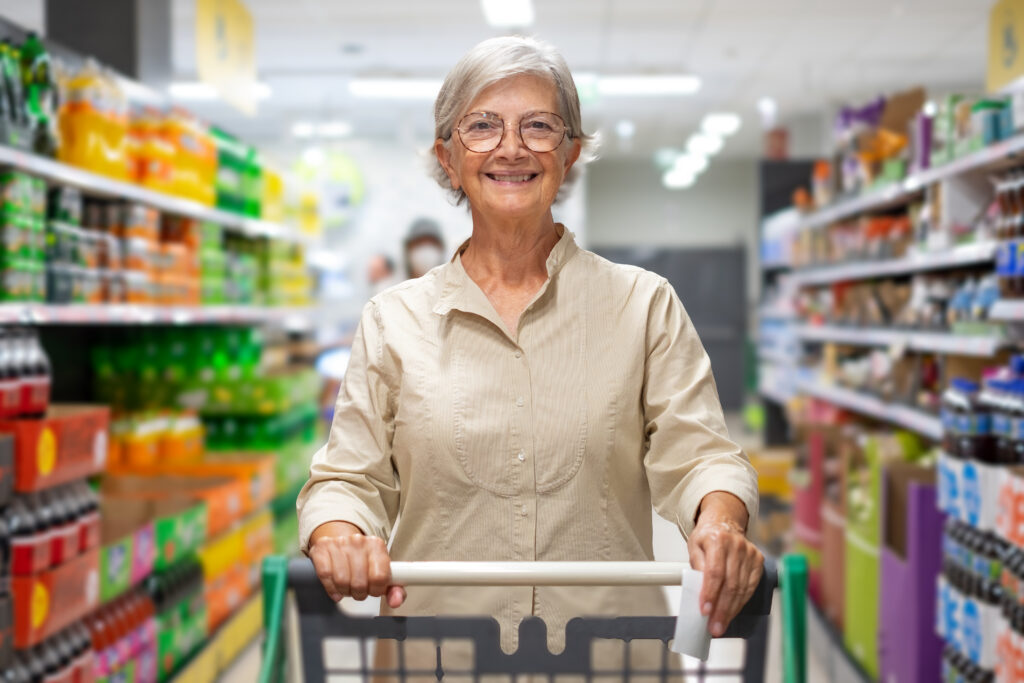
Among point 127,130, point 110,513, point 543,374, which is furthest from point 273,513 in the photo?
point 543,374

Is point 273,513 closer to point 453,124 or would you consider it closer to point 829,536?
point 829,536

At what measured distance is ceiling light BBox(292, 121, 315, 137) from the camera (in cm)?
1236

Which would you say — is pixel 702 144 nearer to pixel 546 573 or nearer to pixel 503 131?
pixel 503 131

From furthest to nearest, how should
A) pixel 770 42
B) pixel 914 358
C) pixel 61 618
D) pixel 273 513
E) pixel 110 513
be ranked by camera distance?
pixel 770 42 < pixel 273 513 < pixel 914 358 < pixel 110 513 < pixel 61 618

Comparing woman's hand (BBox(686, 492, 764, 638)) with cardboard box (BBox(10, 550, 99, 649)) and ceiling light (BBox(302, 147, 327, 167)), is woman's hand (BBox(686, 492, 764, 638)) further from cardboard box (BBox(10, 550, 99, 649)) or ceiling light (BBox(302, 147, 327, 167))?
ceiling light (BBox(302, 147, 327, 167))

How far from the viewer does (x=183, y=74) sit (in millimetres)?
10195

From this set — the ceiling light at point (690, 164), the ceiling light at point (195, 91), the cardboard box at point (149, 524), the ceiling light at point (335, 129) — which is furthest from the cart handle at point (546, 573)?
the ceiling light at point (690, 164)

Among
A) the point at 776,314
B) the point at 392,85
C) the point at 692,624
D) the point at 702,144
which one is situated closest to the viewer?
the point at 692,624

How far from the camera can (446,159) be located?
1604 millimetres

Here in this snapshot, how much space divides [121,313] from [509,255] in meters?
2.11

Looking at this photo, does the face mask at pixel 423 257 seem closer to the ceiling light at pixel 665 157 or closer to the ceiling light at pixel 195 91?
the ceiling light at pixel 195 91

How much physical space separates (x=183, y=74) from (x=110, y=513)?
7.76 m

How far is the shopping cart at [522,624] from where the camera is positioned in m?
1.24

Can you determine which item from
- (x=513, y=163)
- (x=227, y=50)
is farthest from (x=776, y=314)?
(x=513, y=163)
